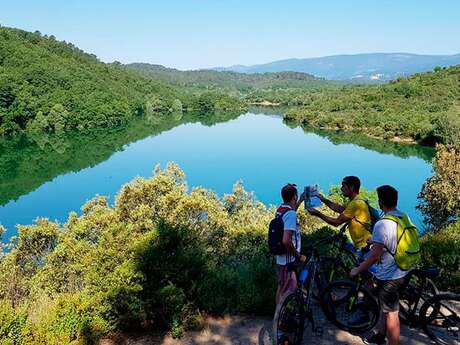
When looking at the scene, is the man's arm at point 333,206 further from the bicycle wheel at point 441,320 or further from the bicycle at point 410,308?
the bicycle wheel at point 441,320

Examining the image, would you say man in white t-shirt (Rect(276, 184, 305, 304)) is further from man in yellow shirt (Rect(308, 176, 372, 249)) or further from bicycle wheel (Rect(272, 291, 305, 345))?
man in yellow shirt (Rect(308, 176, 372, 249))

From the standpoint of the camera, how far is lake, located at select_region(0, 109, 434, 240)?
45.4m

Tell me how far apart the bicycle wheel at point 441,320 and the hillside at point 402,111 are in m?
58.5

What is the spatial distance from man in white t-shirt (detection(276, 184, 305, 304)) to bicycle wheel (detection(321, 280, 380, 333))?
0.70 metres

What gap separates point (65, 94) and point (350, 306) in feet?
317

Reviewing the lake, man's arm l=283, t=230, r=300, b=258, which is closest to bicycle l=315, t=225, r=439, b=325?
man's arm l=283, t=230, r=300, b=258

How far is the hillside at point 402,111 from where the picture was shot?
221 ft

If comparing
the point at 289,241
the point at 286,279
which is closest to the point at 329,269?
the point at 286,279

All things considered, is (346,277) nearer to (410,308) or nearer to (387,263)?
A: (410,308)

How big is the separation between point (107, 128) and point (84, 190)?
47.5m

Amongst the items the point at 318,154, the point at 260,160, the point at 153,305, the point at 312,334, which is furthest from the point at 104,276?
the point at 318,154

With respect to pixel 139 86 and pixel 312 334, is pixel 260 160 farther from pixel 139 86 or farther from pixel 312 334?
pixel 139 86

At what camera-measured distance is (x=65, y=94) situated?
9300 cm

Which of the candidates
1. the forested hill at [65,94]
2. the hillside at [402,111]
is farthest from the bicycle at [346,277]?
the forested hill at [65,94]
